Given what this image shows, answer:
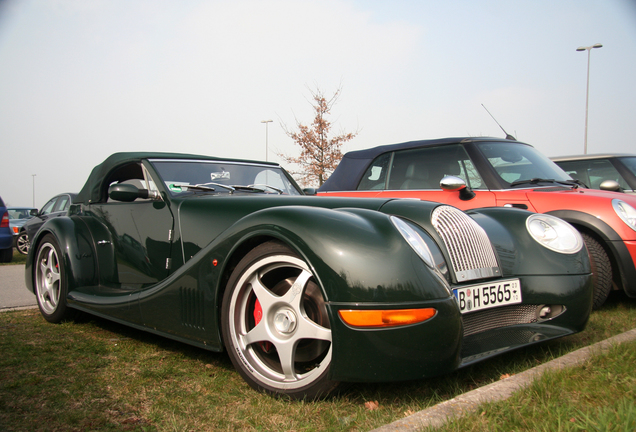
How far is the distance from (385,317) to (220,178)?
7.94 ft

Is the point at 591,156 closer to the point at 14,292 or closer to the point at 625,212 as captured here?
the point at 625,212

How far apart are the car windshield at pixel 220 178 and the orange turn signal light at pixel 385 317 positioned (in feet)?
6.68

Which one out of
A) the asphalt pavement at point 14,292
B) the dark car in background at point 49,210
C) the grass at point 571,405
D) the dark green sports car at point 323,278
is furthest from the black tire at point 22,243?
the grass at point 571,405

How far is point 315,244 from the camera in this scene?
229 cm

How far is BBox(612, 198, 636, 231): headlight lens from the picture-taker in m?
4.31

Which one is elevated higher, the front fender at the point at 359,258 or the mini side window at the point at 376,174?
the mini side window at the point at 376,174

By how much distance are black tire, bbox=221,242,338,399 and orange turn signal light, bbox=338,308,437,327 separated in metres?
0.20

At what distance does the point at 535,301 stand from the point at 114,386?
8.03ft

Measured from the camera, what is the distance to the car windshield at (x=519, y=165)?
16.8 feet

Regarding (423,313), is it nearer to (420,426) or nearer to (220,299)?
(420,426)

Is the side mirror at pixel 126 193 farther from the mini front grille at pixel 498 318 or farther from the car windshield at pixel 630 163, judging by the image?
the car windshield at pixel 630 163

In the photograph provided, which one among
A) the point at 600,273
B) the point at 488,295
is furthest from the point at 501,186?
the point at 488,295

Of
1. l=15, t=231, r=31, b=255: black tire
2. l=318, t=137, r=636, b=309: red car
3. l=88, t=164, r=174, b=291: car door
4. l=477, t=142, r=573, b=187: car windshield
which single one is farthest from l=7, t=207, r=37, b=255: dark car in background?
l=477, t=142, r=573, b=187: car windshield

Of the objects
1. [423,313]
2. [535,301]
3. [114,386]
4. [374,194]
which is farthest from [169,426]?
[374,194]
